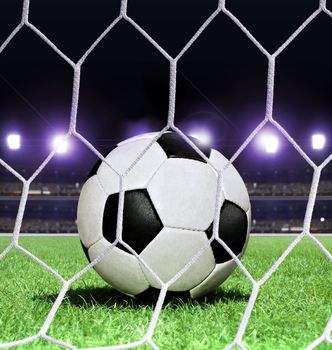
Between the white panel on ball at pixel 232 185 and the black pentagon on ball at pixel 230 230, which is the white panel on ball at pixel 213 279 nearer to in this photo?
the black pentagon on ball at pixel 230 230

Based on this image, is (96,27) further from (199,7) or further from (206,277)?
(206,277)

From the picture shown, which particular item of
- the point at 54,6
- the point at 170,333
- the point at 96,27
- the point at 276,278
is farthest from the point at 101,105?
the point at 170,333

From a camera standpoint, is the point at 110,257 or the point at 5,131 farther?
the point at 5,131

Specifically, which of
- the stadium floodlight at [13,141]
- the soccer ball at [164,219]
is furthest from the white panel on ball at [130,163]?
the stadium floodlight at [13,141]

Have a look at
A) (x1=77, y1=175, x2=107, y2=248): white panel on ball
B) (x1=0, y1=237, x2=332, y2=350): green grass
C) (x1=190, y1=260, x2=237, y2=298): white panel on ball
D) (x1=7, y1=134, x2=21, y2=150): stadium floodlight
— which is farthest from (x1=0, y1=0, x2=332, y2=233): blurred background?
(x1=190, y1=260, x2=237, y2=298): white panel on ball

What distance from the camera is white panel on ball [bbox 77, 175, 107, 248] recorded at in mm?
1951

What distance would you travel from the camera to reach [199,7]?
42.6 ft

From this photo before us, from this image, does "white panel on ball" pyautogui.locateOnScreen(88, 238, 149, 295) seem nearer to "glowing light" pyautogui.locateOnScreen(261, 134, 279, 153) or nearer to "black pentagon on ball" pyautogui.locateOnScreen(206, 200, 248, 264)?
"black pentagon on ball" pyautogui.locateOnScreen(206, 200, 248, 264)

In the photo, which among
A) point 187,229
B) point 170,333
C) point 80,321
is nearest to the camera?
point 170,333

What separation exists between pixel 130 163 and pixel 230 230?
41 centimetres

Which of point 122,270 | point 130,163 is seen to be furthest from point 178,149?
point 122,270

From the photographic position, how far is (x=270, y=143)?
57.2 feet

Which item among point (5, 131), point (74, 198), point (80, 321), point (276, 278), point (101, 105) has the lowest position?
point (74, 198)

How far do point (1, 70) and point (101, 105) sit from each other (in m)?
2.86
